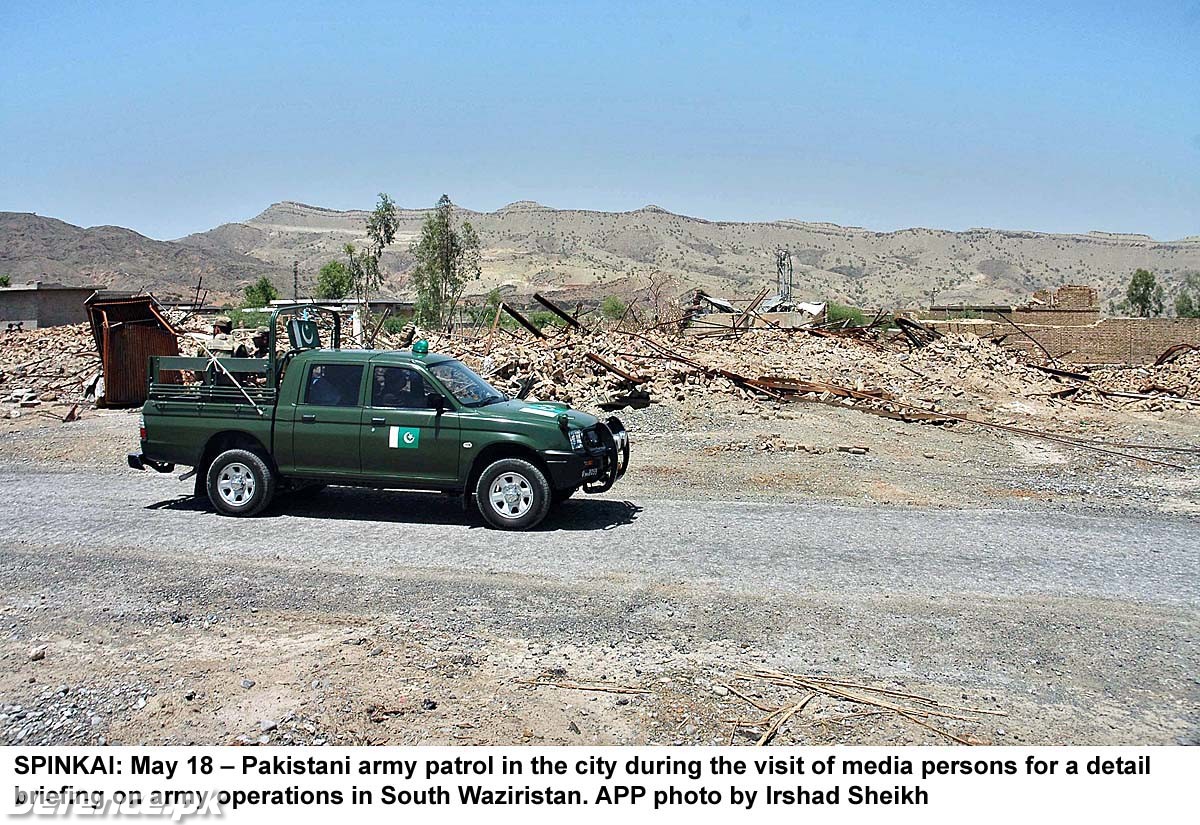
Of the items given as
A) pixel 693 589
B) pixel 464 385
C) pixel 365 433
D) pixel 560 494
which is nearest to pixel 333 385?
pixel 365 433

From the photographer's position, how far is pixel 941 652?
6.21 meters

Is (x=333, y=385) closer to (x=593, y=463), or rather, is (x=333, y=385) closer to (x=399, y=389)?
(x=399, y=389)

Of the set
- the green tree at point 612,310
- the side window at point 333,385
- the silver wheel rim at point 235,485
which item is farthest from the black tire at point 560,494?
the green tree at point 612,310

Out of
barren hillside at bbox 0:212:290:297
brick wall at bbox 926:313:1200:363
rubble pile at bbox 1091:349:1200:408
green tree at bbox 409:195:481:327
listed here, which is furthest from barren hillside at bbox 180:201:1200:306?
rubble pile at bbox 1091:349:1200:408

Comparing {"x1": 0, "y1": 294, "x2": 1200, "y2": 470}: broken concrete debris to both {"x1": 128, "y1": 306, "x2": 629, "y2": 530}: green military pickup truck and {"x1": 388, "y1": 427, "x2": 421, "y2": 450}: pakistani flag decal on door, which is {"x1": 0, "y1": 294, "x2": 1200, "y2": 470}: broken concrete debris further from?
{"x1": 388, "y1": 427, "x2": 421, "y2": 450}: pakistani flag decal on door

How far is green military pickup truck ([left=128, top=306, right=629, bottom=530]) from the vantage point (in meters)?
9.79

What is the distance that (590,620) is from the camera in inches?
271

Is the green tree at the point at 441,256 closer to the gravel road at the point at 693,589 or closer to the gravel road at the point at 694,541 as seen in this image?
the gravel road at the point at 694,541

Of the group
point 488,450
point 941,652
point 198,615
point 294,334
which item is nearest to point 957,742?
point 941,652

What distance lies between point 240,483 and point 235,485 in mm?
56

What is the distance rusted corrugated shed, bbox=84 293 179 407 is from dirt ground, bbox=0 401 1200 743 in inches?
376

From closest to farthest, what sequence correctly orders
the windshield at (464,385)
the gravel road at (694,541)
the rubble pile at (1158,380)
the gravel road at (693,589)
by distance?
1. the gravel road at (693,589)
2. the gravel road at (694,541)
3. the windshield at (464,385)
4. the rubble pile at (1158,380)

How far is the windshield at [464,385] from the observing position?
403 inches
